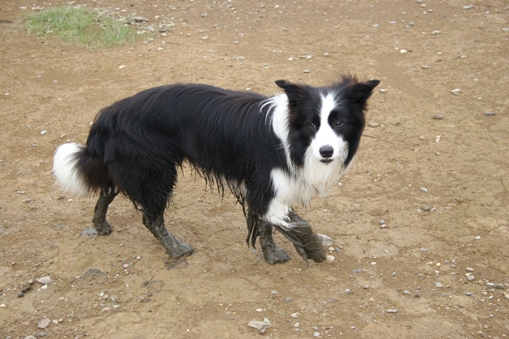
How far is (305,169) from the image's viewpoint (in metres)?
4.15

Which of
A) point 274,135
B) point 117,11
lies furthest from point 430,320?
point 117,11

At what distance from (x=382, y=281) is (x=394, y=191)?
1.37m

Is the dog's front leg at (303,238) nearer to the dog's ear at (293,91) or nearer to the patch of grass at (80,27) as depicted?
the dog's ear at (293,91)

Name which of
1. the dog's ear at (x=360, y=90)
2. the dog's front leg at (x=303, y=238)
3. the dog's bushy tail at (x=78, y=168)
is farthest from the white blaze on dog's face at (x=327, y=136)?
the dog's bushy tail at (x=78, y=168)

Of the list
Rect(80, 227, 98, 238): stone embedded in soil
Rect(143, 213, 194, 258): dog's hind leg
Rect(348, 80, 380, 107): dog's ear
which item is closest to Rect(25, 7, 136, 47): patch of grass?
Rect(80, 227, 98, 238): stone embedded in soil

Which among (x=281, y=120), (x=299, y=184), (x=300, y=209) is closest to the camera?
(x=281, y=120)

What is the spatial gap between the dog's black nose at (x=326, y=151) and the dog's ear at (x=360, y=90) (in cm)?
42

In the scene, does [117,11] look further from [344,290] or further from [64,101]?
[344,290]

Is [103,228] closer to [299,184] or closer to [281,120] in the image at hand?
[299,184]

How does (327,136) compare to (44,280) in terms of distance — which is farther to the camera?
(44,280)

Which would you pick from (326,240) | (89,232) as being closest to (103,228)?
(89,232)

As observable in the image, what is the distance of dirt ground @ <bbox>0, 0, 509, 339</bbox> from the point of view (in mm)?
4148

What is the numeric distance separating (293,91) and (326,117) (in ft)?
0.97

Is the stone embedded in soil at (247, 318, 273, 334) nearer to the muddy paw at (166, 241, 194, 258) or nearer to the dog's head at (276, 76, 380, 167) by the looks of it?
the muddy paw at (166, 241, 194, 258)
